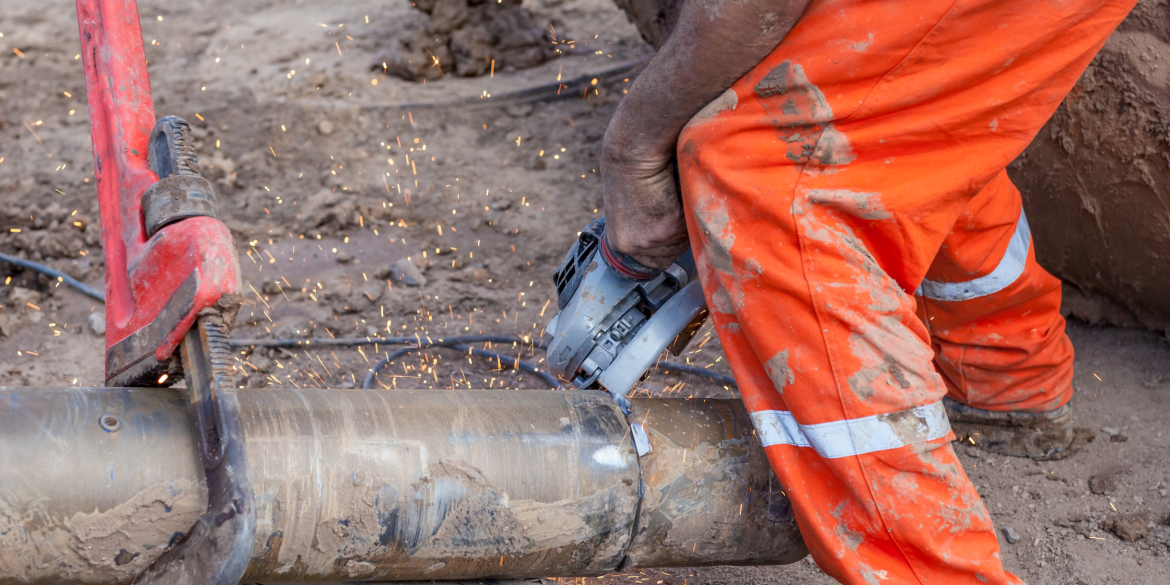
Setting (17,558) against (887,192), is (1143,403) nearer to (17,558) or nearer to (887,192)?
(887,192)

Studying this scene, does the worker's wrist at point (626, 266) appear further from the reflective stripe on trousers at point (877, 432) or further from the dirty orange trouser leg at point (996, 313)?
the dirty orange trouser leg at point (996, 313)

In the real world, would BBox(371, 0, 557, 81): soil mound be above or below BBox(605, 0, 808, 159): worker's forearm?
Result: below

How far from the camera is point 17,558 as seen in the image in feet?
4.50

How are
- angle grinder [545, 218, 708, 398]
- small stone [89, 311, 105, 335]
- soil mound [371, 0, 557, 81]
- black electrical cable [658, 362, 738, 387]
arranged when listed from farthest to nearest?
soil mound [371, 0, 557, 81]
small stone [89, 311, 105, 335]
black electrical cable [658, 362, 738, 387]
angle grinder [545, 218, 708, 398]

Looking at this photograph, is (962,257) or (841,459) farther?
(962,257)

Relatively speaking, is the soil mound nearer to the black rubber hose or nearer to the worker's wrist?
the black rubber hose

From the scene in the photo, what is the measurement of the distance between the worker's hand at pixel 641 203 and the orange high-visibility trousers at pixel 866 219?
14 cm

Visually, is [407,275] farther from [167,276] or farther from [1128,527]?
[1128,527]

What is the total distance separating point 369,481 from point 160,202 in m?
0.59

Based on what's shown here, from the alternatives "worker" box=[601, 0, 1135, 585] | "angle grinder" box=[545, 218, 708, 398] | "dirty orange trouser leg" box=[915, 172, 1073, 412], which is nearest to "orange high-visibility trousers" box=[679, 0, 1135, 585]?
"worker" box=[601, 0, 1135, 585]

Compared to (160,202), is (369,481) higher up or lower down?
lower down

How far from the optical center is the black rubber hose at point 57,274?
10.7 ft

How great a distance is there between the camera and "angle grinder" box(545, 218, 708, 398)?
1.97 meters

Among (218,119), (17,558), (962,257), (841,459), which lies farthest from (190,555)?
(218,119)
